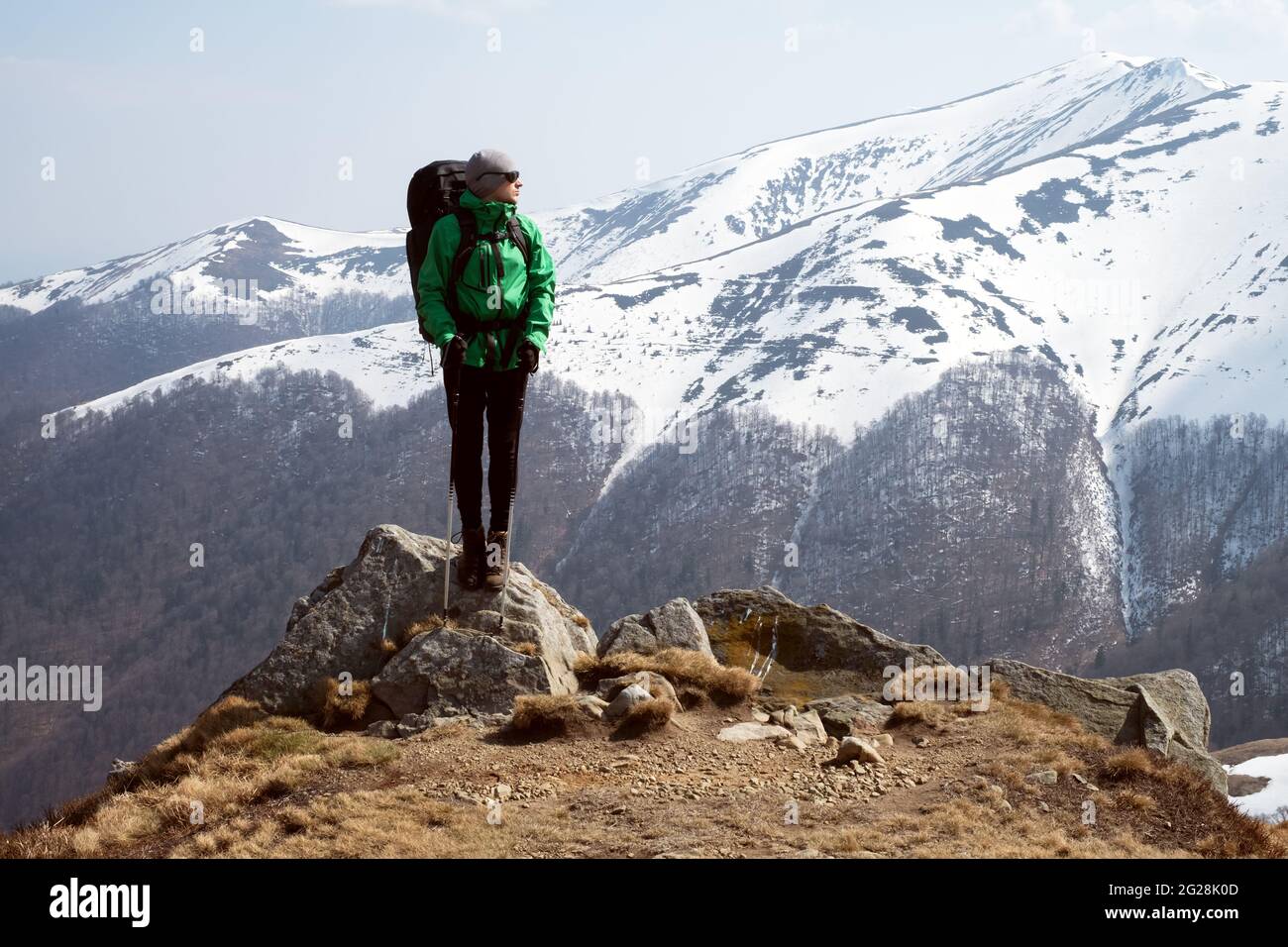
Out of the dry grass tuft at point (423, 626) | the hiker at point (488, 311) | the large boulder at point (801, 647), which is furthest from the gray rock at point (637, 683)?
the large boulder at point (801, 647)

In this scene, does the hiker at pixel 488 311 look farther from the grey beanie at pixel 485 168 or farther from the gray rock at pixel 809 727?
the gray rock at pixel 809 727

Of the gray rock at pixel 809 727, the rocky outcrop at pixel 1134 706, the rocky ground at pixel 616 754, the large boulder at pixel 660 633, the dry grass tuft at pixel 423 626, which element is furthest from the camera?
the large boulder at pixel 660 633

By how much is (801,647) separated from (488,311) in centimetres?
932

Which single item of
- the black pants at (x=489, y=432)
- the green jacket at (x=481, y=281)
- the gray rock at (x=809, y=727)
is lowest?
the gray rock at (x=809, y=727)

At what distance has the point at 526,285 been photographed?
14.9 metres

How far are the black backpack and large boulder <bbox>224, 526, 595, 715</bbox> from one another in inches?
149

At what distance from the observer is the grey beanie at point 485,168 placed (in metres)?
14.0

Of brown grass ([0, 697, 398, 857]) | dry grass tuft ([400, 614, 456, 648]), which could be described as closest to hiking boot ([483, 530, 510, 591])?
dry grass tuft ([400, 614, 456, 648])

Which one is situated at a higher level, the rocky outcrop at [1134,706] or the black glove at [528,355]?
the black glove at [528,355]

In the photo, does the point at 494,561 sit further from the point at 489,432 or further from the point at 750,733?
the point at 750,733

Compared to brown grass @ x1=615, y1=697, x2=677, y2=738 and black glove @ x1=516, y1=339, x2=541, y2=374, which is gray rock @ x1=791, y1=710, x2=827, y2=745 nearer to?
brown grass @ x1=615, y1=697, x2=677, y2=738

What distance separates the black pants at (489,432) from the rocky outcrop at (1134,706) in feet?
28.5
